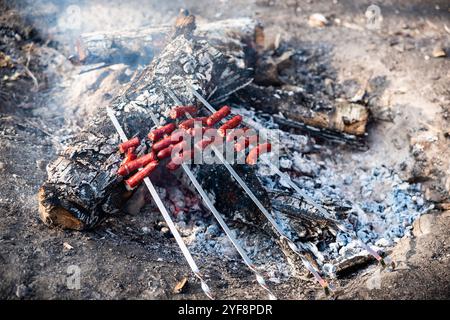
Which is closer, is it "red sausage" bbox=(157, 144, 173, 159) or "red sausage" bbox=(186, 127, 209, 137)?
"red sausage" bbox=(157, 144, 173, 159)

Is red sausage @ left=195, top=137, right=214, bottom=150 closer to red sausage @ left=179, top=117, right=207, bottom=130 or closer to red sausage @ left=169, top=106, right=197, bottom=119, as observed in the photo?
red sausage @ left=179, top=117, right=207, bottom=130

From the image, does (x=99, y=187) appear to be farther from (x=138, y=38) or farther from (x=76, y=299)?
(x=138, y=38)

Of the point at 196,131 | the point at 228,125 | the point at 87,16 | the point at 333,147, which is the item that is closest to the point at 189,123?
the point at 196,131

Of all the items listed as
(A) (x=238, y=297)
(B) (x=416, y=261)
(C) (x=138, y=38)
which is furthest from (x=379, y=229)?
(C) (x=138, y=38)

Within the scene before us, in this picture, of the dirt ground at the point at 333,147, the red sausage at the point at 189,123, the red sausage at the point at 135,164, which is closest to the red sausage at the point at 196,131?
the red sausage at the point at 189,123

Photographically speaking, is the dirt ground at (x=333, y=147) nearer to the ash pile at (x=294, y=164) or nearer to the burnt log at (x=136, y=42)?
the ash pile at (x=294, y=164)

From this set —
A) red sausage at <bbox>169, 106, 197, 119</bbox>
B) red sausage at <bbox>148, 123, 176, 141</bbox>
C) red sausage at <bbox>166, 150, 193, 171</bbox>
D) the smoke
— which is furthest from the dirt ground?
red sausage at <bbox>169, 106, 197, 119</bbox>
